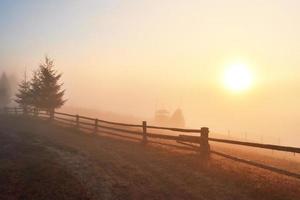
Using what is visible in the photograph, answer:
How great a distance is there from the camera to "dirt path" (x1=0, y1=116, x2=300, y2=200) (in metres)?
11.8

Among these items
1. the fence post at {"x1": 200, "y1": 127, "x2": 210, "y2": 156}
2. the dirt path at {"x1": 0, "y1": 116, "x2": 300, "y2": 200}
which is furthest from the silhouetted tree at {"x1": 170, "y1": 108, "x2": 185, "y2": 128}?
the fence post at {"x1": 200, "y1": 127, "x2": 210, "y2": 156}

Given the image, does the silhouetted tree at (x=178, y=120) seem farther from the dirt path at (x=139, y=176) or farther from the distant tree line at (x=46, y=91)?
the dirt path at (x=139, y=176)

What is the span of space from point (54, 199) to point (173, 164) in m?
6.20

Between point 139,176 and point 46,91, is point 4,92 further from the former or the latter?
point 139,176

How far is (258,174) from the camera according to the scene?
13820 mm

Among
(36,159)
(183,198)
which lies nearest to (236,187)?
(183,198)

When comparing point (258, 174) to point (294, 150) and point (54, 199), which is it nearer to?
point (294, 150)

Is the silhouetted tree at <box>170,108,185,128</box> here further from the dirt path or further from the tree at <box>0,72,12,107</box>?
the dirt path

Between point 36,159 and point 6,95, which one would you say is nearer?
point 36,159

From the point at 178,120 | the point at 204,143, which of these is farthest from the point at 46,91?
the point at 178,120

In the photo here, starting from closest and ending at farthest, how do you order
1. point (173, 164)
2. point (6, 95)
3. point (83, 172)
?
point (83, 172)
point (173, 164)
point (6, 95)

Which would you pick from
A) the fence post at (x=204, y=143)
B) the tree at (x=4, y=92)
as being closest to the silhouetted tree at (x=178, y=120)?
the tree at (x=4, y=92)

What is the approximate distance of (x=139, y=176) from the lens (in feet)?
45.9

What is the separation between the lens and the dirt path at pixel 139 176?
1177 centimetres
